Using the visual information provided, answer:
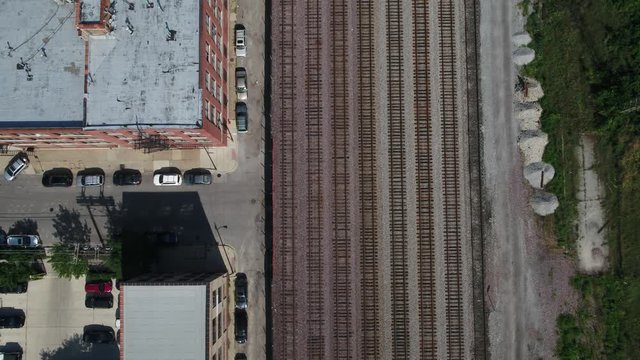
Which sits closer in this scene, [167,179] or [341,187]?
[341,187]

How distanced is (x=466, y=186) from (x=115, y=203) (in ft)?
119

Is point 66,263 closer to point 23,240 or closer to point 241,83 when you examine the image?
point 23,240

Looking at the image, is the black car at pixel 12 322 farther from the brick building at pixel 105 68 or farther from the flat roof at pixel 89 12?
the flat roof at pixel 89 12

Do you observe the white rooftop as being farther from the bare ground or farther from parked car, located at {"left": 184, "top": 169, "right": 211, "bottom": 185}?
the bare ground

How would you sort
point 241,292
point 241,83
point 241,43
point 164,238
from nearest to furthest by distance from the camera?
point 241,292 < point 164,238 < point 241,83 < point 241,43

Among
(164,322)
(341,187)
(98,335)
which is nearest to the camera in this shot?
(164,322)

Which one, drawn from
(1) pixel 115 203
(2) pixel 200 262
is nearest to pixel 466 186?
(2) pixel 200 262

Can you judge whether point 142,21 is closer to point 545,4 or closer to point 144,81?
point 144,81

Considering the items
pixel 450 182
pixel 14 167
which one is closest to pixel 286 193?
pixel 450 182

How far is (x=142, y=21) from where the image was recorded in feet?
145

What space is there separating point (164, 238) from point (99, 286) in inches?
317

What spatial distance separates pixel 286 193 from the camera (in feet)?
172

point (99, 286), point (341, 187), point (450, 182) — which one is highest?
point (450, 182)

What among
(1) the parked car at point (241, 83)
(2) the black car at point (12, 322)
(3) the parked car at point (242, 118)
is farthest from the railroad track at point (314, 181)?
(2) the black car at point (12, 322)
